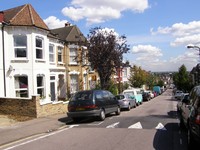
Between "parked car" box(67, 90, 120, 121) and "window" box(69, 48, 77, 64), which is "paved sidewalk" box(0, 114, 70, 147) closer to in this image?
"parked car" box(67, 90, 120, 121)

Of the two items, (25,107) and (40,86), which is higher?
(40,86)

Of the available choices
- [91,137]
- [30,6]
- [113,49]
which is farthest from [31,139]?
[113,49]

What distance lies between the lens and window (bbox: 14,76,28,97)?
82.5ft

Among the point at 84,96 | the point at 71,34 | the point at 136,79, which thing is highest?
the point at 71,34

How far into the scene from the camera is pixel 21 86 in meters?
25.4

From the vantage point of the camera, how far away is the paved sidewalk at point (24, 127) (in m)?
12.9

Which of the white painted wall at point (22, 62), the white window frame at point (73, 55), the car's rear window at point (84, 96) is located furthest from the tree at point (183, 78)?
the car's rear window at point (84, 96)

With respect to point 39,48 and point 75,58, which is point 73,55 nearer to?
point 75,58

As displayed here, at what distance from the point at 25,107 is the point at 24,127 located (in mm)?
4106

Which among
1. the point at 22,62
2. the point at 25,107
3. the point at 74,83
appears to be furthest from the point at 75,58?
the point at 25,107

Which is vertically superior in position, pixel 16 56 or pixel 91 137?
pixel 16 56

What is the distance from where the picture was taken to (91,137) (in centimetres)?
1241

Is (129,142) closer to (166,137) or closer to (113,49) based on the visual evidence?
(166,137)

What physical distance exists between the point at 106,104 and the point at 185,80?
7950 centimetres
